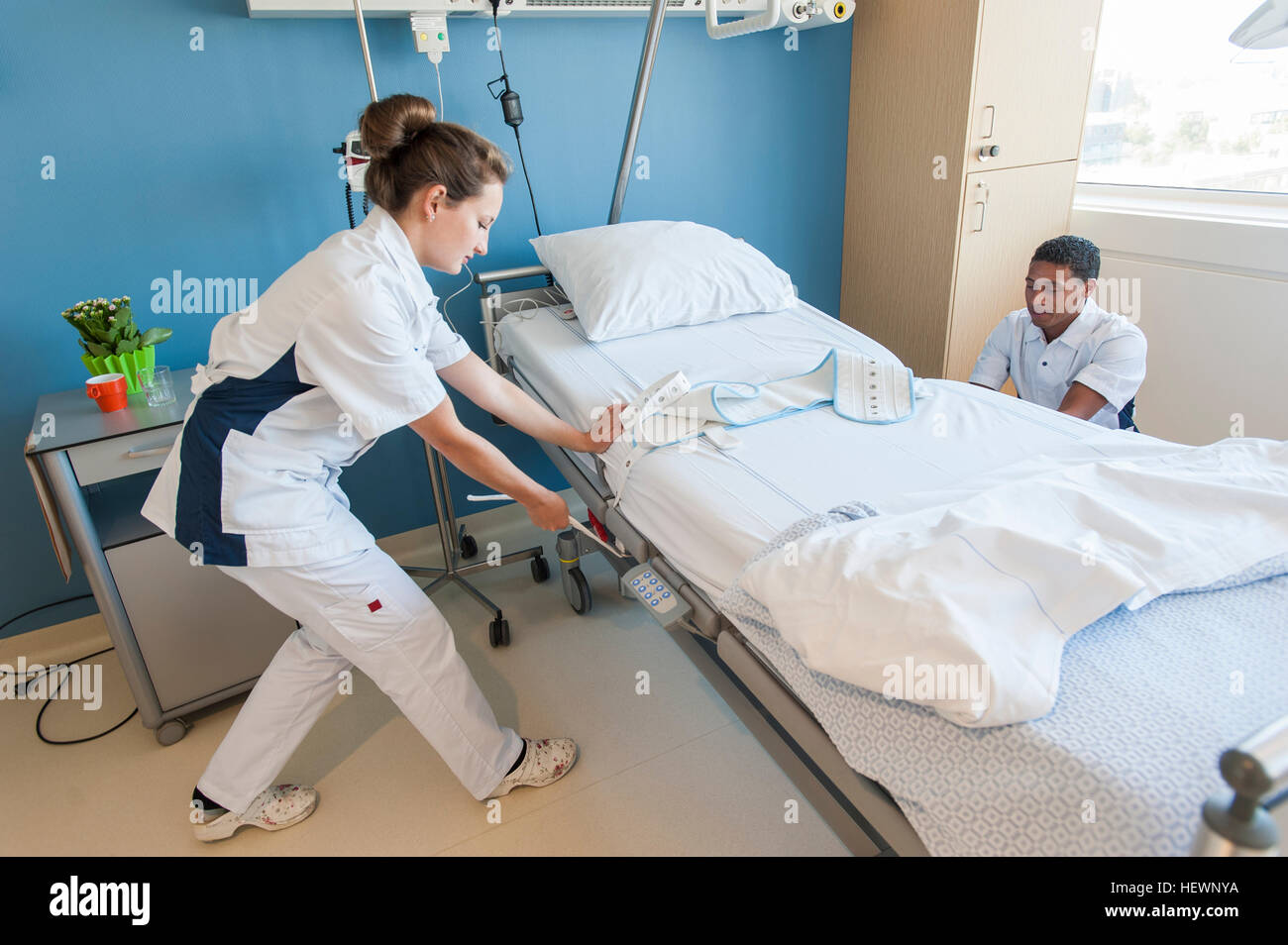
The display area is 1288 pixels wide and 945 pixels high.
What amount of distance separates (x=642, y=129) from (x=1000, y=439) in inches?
65.3

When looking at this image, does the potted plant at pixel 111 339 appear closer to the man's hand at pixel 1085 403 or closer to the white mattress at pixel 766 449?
the white mattress at pixel 766 449

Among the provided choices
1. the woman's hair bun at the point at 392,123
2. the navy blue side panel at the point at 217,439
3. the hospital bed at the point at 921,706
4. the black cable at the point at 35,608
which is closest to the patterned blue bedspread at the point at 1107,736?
the hospital bed at the point at 921,706

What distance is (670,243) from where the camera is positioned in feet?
7.57

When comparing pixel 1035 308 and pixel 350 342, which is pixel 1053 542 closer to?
pixel 350 342

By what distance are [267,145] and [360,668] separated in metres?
1.46

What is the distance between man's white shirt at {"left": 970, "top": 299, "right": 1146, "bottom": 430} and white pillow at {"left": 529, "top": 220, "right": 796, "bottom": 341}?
626 mm

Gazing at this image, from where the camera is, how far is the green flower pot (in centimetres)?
194

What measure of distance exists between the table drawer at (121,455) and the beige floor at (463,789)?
702 millimetres

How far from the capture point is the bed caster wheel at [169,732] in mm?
1978

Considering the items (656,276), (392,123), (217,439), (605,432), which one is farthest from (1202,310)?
(217,439)

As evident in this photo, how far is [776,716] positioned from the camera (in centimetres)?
116

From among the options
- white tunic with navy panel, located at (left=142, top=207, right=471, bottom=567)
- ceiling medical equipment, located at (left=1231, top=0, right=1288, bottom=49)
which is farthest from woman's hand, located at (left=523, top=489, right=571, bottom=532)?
ceiling medical equipment, located at (left=1231, top=0, right=1288, bottom=49)

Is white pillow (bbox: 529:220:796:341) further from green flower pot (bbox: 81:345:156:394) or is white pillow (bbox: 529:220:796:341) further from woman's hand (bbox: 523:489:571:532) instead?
green flower pot (bbox: 81:345:156:394)
